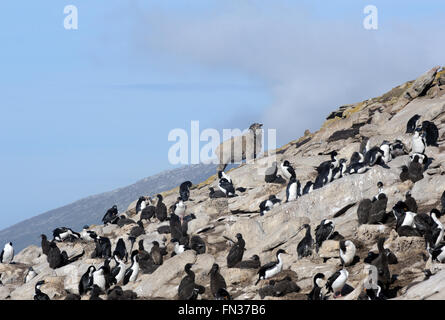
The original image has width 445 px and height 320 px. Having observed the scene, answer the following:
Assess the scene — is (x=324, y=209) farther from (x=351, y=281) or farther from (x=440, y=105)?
(x=440, y=105)

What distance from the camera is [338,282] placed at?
18.3m

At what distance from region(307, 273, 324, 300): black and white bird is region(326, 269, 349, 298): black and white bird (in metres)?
0.37

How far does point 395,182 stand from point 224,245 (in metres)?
8.22

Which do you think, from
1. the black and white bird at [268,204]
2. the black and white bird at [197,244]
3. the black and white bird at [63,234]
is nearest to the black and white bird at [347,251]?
the black and white bird at [197,244]

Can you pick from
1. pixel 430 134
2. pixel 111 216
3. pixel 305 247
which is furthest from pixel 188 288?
pixel 111 216

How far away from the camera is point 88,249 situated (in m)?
34.4

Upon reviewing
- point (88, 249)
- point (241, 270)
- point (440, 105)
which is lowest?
point (88, 249)

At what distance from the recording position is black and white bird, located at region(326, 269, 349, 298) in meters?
18.3

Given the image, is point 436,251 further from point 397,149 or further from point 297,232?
point 397,149

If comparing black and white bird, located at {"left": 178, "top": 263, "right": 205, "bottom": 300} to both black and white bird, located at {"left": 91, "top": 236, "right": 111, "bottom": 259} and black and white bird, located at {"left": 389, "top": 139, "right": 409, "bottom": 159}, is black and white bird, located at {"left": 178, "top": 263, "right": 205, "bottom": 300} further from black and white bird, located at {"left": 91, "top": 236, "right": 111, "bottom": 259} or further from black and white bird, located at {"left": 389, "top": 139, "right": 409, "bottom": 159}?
black and white bird, located at {"left": 389, "top": 139, "right": 409, "bottom": 159}

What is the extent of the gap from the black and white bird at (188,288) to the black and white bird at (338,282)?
18.9 feet

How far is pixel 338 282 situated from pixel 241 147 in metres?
31.2
